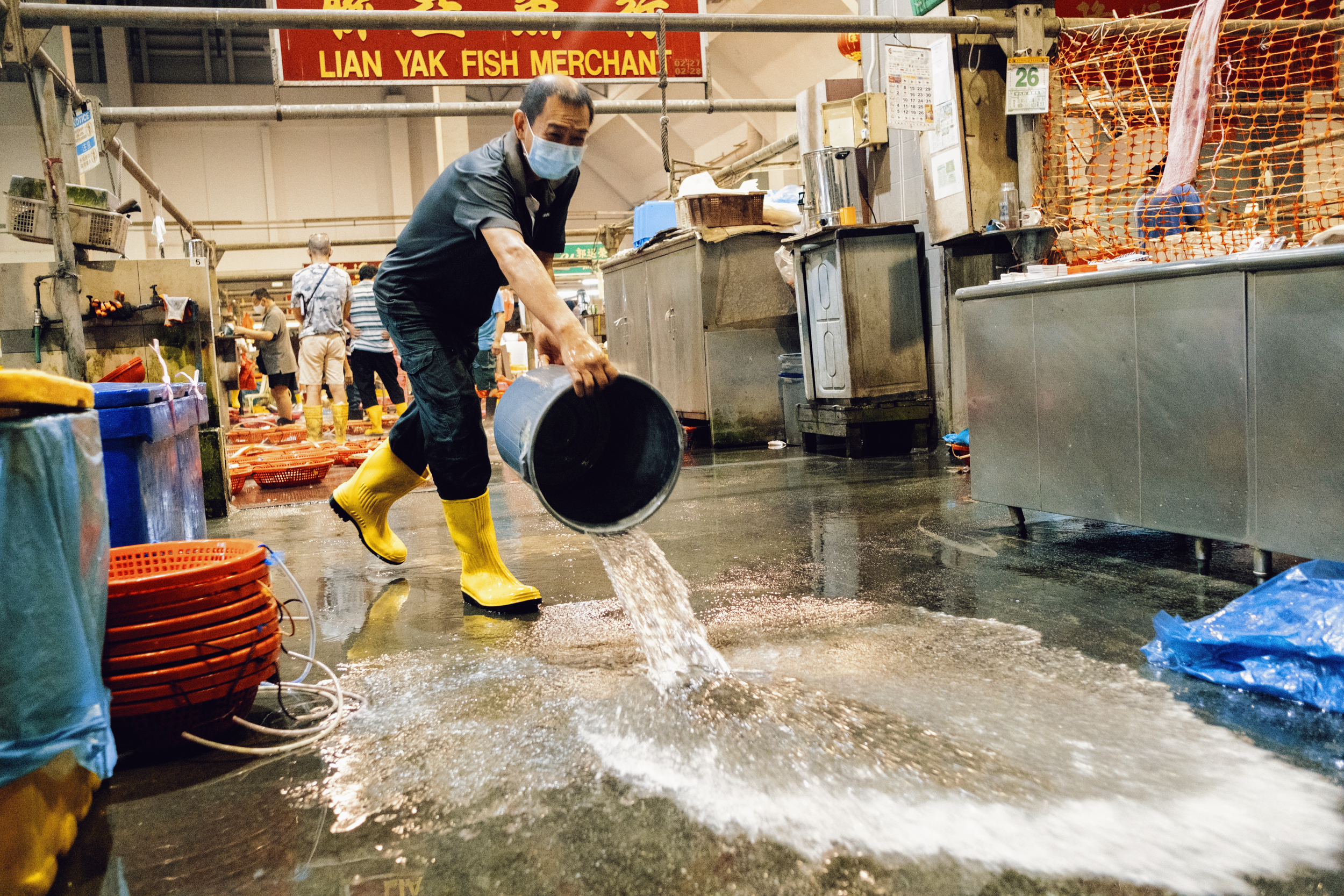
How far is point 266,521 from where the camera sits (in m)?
5.11

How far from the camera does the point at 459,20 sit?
4.50 m

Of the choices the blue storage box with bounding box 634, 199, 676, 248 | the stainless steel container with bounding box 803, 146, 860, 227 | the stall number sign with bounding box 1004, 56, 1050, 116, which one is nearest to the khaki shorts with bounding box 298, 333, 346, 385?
the blue storage box with bounding box 634, 199, 676, 248

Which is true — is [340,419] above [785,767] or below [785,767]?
above

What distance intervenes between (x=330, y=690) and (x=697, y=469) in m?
4.28

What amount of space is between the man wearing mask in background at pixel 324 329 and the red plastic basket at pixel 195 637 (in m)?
7.42

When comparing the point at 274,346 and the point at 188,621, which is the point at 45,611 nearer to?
the point at 188,621

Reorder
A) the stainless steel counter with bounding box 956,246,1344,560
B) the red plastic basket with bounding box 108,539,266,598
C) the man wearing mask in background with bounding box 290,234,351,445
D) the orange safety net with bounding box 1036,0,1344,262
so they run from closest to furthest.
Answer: the red plastic basket with bounding box 108,539,266,598 < the stainless steel counter with bounding box 956,246,1344,560 < the orange safety net with bounding box 1036,0,1344,262 < the man wearing mask in background with bounding box 290,234,351,445

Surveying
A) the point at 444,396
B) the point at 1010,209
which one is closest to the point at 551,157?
the point at 444,396

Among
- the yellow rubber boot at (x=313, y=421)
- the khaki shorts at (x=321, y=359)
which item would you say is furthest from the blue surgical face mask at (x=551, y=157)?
the yellow rubber boot at (x=313, y=421)

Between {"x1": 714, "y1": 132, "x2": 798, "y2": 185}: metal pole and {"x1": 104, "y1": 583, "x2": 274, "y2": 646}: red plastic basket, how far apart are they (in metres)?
6.95

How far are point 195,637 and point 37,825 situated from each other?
0.49m

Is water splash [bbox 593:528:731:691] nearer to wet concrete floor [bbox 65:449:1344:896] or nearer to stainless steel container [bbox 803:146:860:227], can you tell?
wet concrete floor [bbox 65:449:1344:896]

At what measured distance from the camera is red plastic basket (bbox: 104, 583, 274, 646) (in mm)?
1827

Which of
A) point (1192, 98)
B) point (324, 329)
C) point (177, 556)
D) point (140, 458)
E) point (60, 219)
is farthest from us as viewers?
point (324, 329)
